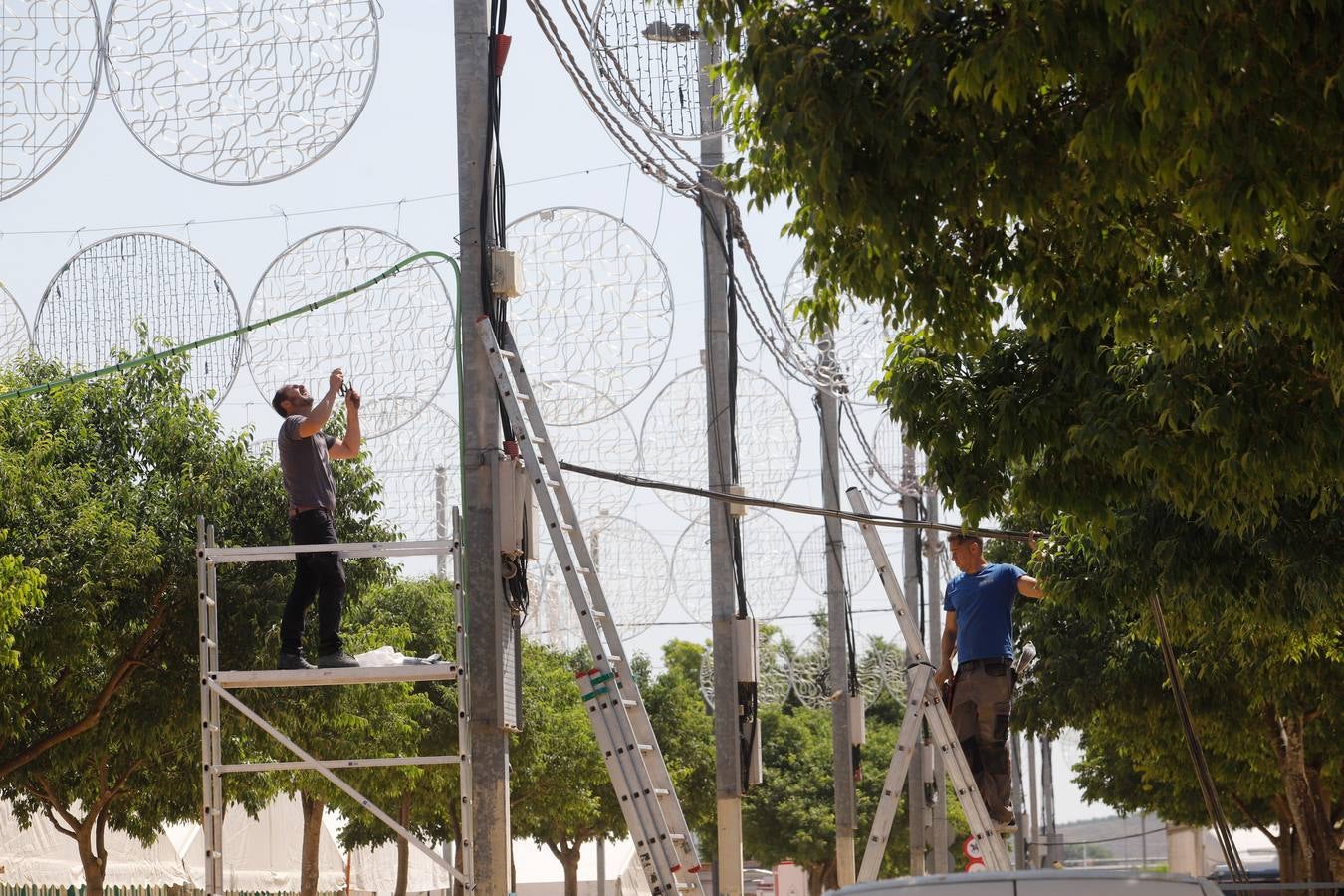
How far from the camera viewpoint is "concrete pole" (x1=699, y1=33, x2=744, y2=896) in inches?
595

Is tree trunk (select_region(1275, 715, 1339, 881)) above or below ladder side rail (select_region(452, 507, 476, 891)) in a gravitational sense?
below

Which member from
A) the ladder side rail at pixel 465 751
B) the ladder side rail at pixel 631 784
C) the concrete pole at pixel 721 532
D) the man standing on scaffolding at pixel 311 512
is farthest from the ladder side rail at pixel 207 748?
the concrete pole at pixel 721 532

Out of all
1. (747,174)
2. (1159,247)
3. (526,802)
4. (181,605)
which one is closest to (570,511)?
(747,174)

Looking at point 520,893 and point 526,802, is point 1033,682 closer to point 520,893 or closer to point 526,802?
point 526,802

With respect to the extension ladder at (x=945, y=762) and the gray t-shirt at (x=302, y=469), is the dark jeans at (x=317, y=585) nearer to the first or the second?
the gray t-shirt at (x=302, y=469)

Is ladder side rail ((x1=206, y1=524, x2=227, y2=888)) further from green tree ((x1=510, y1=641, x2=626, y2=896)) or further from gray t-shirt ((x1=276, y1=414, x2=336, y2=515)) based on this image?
green tree ((x1=510, y1=641, x2=626, y2=896))

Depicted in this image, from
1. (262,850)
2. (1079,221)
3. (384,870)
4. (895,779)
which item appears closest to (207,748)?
(895,779)

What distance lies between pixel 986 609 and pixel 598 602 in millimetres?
3461

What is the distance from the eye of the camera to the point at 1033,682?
25344 millimetres

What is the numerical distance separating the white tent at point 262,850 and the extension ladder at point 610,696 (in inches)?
1301

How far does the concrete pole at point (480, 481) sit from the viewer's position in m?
8.91

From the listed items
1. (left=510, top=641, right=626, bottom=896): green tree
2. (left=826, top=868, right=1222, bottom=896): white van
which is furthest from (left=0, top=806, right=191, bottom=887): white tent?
(left=826, top=868, right=1222, bottom=896): white van

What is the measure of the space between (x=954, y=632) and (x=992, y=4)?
6.70 meters

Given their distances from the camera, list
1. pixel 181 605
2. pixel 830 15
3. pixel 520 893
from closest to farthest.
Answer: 1. pixel 830 15
2. pixel 181 605
3. pixel 520 893
